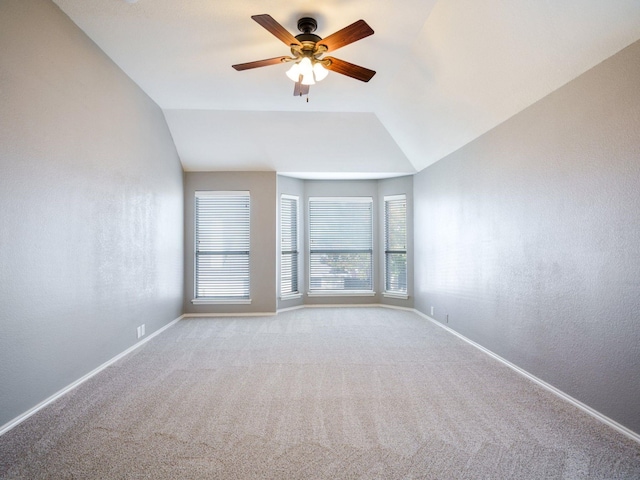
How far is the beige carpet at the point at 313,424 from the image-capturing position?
76.9 inches

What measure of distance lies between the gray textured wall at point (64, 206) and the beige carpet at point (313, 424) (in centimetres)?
39

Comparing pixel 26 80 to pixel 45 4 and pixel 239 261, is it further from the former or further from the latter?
pixel 239 261

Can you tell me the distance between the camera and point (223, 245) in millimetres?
6031

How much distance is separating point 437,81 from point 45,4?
3.46 metres

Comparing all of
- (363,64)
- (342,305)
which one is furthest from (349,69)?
(342,305)

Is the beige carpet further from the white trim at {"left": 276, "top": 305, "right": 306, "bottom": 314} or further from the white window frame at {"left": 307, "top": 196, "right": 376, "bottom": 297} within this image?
the white window frame at {"left": 307, "top": 196, "right": 376, "bottom": 297}

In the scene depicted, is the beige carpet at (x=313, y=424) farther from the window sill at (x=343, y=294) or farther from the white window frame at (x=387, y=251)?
the window sill at (x=343, y=294)

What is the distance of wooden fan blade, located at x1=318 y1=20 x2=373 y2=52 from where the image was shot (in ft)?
7.91

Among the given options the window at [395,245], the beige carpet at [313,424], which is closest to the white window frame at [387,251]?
the window at [395,245]

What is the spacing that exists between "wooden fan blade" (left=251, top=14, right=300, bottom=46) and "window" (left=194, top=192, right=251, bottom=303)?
Answer: 3.57 meters

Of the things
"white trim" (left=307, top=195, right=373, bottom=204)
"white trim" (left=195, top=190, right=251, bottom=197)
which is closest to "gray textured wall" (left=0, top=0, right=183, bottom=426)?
"white trim" (left=195, top=190, right=251, bottom=197)

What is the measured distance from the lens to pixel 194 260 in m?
5.94

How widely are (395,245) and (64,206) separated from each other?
5.06 metres

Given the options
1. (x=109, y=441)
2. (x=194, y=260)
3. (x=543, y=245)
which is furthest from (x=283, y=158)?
(x=109, y=441)
